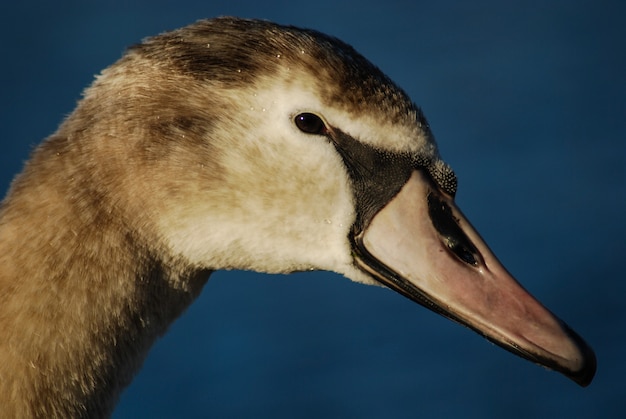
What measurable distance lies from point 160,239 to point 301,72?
20.2 inches

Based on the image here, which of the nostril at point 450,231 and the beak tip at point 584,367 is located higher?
the nostril at point 450,231

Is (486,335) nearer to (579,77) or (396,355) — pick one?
(396,355)

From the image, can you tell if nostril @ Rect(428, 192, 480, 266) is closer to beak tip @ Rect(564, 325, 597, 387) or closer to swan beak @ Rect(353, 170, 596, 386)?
swan beak @ Rect(353, 170, 596, 386)

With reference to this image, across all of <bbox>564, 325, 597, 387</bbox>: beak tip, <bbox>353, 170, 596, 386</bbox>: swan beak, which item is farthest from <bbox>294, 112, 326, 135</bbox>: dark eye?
<bbox>564, 325, 597, 387</bbox>: beak tip

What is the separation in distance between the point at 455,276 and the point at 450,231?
0.12 m

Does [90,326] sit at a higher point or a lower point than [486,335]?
lower

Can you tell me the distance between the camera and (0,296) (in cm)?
295

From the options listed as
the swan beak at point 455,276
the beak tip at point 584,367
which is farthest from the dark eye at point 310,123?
the beak tip at point 584,367

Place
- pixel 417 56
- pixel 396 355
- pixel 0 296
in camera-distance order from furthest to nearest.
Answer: pixel 417 56, pixel 396 355, pixel 0 296

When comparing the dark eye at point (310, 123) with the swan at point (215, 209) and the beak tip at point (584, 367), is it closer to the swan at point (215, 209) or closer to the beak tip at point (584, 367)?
the swan at point (215, 209)

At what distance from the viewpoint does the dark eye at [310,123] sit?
3.07 meters

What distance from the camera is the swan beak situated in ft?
10.0

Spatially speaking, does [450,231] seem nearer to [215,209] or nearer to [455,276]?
[455,276]

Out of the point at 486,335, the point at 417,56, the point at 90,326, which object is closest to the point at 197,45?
the point at 90,326
